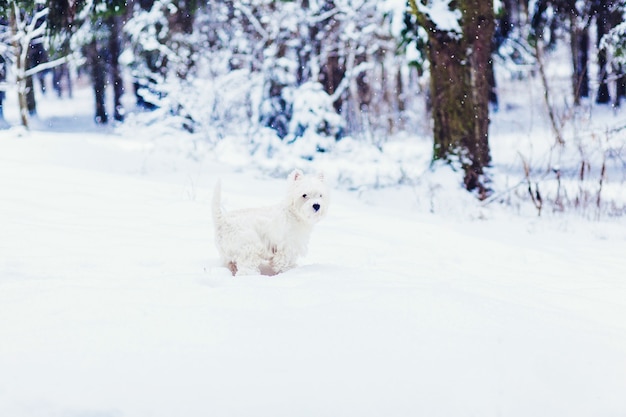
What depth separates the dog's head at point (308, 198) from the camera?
16.4 ft

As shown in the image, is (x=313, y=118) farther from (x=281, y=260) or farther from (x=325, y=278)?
(x=325, y=278)

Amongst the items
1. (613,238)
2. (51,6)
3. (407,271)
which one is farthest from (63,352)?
(51,6)

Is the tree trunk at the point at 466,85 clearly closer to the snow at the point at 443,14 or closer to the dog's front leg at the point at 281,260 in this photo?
the snow at the point at 443,14

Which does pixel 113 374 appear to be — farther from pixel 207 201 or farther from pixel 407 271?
pixel 207 201

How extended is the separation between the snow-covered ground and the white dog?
0.19 metres

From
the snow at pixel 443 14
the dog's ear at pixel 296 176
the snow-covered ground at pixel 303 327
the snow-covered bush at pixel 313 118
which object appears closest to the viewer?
the snow-covered ground at pixel 303 327

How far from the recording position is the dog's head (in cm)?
499

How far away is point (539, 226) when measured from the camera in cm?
888

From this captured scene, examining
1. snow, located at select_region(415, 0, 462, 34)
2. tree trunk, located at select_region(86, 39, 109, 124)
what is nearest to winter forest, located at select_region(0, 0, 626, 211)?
snow, located at select_region(415, 0, 462, 34)

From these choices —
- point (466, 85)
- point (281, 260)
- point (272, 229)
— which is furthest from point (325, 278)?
point (466, 85)

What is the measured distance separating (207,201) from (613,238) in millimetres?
4555

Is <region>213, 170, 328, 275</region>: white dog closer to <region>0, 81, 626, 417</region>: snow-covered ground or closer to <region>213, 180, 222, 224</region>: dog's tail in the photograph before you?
<region>213, 180, 222, 224</region>: dog's tail

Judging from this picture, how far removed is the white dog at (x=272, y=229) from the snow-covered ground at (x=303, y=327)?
0.19 meters

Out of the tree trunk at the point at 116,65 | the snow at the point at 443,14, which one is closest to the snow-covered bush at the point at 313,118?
the snow at the point at 443,14
